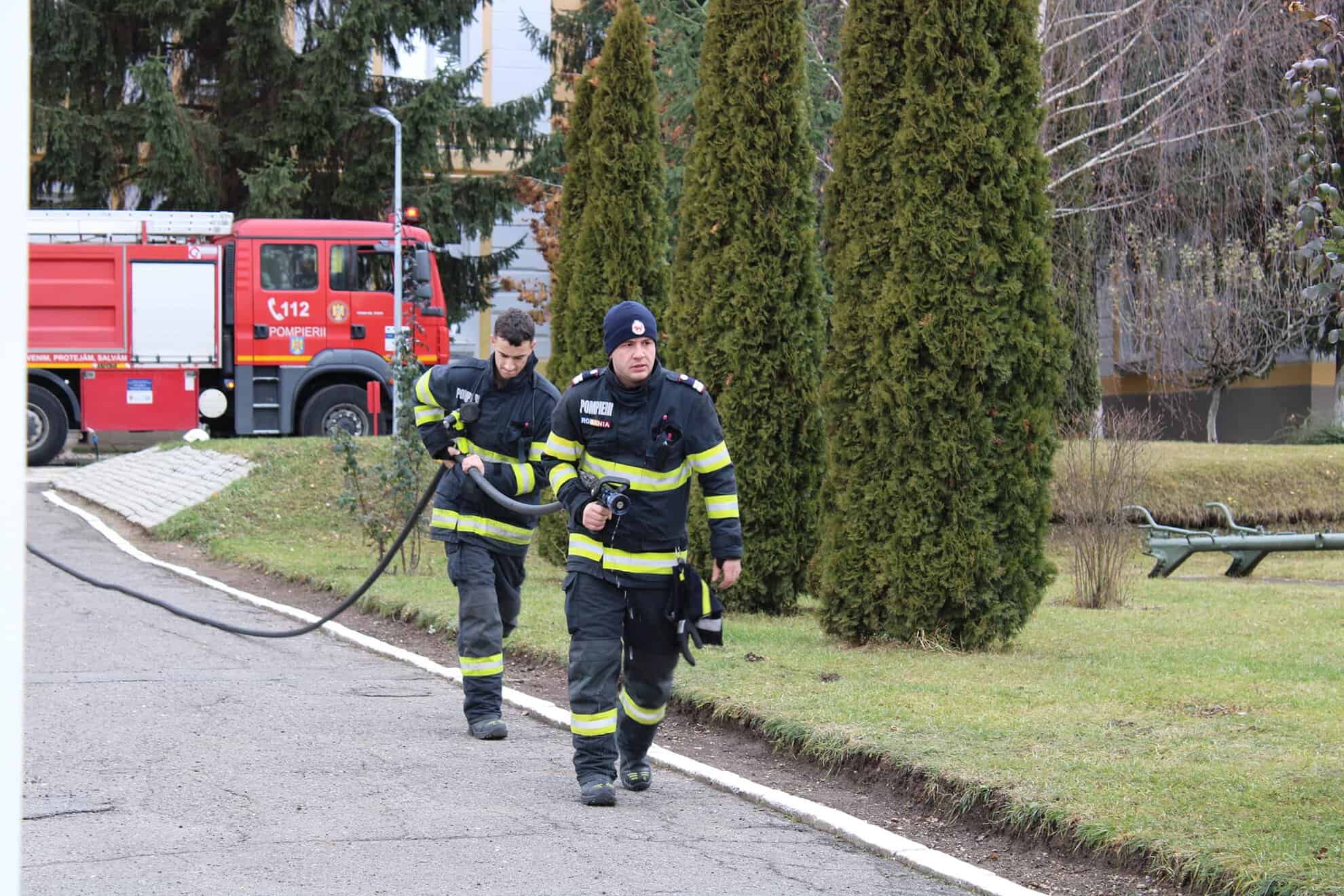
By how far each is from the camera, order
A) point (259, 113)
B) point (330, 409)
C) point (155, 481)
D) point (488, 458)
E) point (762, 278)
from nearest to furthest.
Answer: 1. point (488, 458)
2. point (762, 278)
3. point (155, 481)
4. point (330, 409)
5. point (259, 113)

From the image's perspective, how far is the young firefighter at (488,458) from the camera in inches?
305

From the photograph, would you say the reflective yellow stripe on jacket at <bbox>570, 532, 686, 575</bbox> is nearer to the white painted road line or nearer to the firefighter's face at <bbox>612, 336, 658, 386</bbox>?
the firefighter's face at <bbox>612, 336, 658, 386</bbox>

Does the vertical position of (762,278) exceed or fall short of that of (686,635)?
it exceeds it

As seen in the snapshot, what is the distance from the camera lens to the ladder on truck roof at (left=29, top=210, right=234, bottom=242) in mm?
26562

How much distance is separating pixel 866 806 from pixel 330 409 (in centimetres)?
2061

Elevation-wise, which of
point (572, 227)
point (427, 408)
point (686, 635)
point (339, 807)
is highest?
point (572, 227)

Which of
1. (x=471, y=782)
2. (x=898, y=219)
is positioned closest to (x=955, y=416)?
(x=898, y=219)

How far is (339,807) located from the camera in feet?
19.5

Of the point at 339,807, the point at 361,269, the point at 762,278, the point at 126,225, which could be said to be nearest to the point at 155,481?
the point at 361,269

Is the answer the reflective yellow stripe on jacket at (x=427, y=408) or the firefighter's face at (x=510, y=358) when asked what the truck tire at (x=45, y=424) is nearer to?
the reflective yellow stripe on jacket at (x=427, y=408)

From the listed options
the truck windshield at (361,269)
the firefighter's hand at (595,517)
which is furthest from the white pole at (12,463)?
the truck windshield at (361,269)

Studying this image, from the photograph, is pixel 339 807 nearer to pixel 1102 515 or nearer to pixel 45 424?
pixel 1102 515

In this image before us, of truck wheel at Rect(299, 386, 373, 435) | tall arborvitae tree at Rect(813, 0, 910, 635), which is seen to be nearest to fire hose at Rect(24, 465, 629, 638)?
tall arborvitae tree at Rect(813, 0, 910, 635)

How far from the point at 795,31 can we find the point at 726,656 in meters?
4.97
